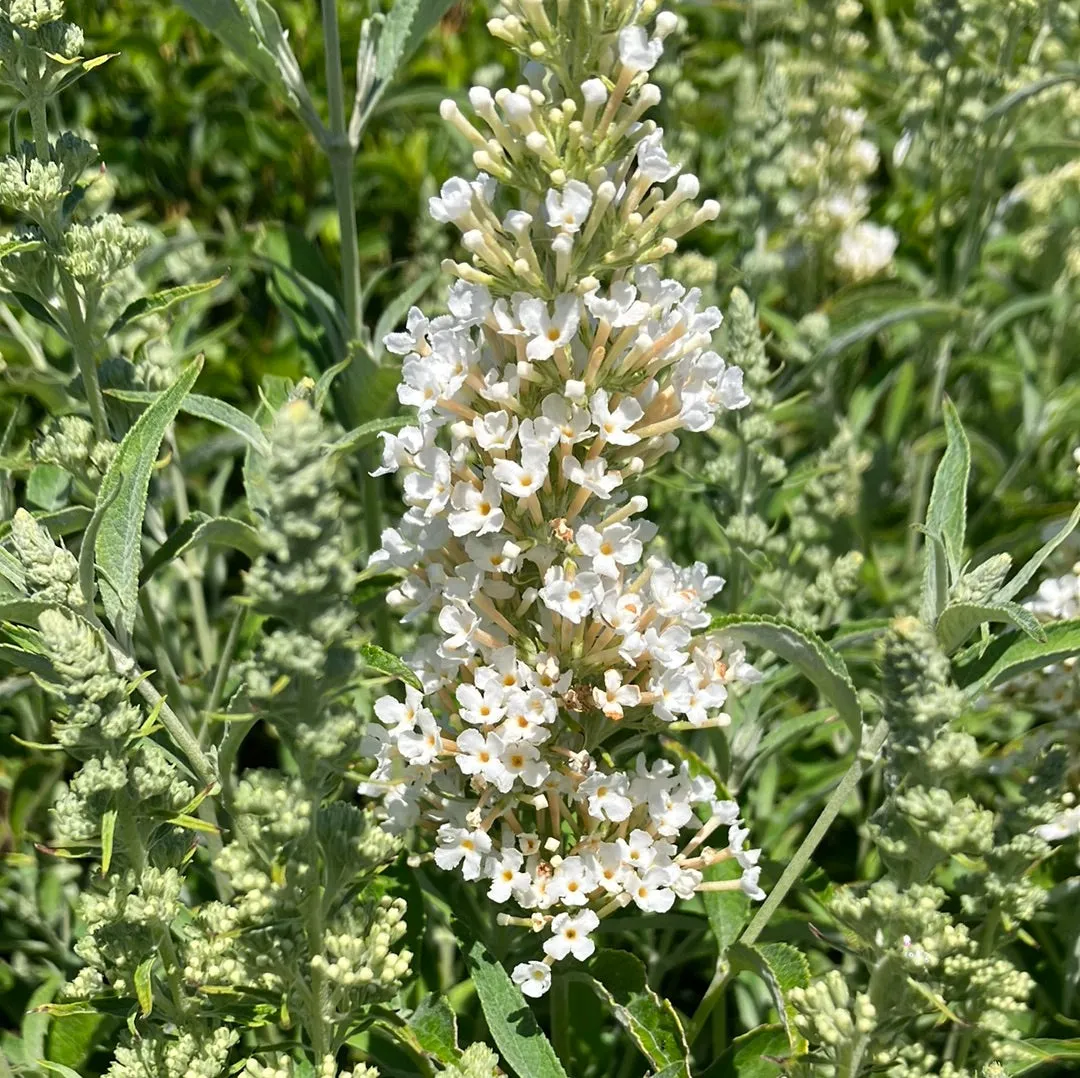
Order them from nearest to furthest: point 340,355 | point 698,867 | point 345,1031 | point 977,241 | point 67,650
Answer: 1. point 67,650
2. point 345,1031
3. point 698,867
4. point 340,355
5. point 977,241

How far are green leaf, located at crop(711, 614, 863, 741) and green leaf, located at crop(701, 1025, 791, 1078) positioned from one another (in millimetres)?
498

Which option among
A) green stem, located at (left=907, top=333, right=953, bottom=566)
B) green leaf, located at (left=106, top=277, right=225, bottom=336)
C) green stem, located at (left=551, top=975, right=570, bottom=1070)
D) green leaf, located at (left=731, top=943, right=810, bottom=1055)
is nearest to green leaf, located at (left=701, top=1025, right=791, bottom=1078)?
green leaf, located at (left=731, top=943, right=810, bottom=1055)

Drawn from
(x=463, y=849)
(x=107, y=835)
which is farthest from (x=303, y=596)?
(x=463, y=849)

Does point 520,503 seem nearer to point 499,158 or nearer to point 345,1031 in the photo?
point 499,158

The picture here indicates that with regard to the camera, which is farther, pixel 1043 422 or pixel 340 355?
pixel 1043 422

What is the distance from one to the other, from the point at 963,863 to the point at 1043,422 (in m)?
2.12

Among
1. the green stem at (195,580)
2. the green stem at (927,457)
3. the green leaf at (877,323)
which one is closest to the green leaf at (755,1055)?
the green stem at (195,580)

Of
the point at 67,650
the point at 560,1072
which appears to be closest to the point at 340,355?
the point at 67,650

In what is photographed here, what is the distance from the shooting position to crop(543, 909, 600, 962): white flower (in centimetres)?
173

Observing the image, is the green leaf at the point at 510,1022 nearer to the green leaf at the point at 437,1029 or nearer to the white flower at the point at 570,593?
the green leaf at the point at 437,1029

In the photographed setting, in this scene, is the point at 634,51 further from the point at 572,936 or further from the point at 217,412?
the point at 572,936

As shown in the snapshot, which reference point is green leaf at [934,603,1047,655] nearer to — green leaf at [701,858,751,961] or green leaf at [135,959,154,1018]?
green leaf at [701,858,751,961]

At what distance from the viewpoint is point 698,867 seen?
1833 millimetres

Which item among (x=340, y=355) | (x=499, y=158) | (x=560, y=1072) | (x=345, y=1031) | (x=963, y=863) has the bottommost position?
(x=560, y=1072)
